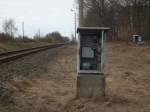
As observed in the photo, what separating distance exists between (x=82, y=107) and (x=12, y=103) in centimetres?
180

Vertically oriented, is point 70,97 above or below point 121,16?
below

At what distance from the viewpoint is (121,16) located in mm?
56500

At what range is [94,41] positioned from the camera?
10.4 meters

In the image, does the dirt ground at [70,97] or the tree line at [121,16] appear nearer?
the dirt ground at [70,97]

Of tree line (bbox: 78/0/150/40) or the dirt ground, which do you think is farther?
tree line (bbox: 78/0/150/40)

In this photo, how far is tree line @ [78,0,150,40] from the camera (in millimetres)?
51000

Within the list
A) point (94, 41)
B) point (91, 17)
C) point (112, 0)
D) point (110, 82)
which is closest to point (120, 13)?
point (112, 0)

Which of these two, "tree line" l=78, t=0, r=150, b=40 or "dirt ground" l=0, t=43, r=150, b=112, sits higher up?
"tree line" l=78, t=0, r=150, b=40

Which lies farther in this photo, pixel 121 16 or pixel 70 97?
pixel 121 16

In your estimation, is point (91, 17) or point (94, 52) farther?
point (91, 17)

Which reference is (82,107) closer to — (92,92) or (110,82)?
(92,92)

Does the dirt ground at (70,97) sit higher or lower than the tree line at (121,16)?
lower

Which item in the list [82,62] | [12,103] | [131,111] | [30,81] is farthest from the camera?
[30,81]

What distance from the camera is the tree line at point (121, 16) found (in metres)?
51.0
